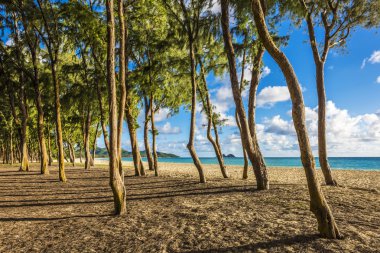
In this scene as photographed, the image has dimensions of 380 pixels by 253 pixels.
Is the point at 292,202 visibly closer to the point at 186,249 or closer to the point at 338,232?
the point at 338,232

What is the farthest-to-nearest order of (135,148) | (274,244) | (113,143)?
(135,148)
(113,143)
(274,244)

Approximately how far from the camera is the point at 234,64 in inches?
533

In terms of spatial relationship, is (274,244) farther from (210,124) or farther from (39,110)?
(39,110)

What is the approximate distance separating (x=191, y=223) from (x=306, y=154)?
148 inches

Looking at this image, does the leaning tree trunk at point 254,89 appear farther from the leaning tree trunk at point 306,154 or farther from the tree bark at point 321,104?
the leaning tree trunk at point 306,154

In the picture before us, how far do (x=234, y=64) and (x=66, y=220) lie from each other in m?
10.1

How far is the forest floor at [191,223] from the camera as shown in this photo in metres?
5.89

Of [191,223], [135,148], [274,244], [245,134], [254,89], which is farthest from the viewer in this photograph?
[135,148]

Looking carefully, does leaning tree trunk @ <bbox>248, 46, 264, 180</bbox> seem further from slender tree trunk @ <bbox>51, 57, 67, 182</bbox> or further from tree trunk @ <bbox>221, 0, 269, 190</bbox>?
slender tree trunk @ <bbox>51, 57, 67, 182</bbox>

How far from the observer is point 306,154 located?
5957 millimetres

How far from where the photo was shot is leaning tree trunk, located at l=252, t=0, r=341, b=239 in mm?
5902

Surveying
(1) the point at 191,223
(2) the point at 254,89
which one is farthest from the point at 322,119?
(1) the point at 191,223

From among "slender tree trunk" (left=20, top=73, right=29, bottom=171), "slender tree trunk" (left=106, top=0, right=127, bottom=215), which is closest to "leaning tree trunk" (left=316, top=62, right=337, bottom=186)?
"slender tree trunk" (left=106, top=0, right=127, bottom=215)

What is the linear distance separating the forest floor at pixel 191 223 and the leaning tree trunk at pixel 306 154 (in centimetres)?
34
